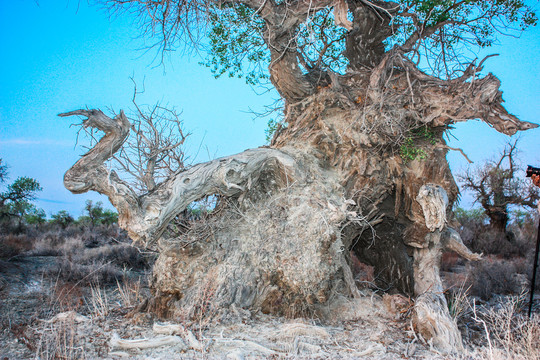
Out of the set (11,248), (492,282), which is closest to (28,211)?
(11,248)

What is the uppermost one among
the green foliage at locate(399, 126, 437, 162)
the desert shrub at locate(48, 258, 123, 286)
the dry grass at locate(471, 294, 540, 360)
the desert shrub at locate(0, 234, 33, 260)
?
the green foliage at locate(399, 126, 437, 162)

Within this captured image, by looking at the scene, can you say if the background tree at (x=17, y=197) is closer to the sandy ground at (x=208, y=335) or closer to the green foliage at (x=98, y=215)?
the green foliage at (x=98, y=215)

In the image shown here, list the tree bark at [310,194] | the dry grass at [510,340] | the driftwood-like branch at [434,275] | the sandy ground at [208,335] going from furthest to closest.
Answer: the tree bark at [310,194] < the driftwood-like branch at [434,275] < the sandy ground at [208,335] < the dry grass at [510,340]

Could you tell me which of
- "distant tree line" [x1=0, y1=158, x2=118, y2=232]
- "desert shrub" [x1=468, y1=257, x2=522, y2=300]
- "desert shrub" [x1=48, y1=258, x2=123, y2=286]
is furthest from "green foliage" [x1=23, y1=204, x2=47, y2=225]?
"desert shrub" [x1=468, y1=257, x2=522, y2=300]

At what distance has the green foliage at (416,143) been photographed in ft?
23.5

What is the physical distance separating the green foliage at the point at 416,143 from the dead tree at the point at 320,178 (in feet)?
0.08

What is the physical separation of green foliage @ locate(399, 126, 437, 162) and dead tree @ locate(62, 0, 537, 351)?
0.03 meters

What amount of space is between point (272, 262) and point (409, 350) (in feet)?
7.69

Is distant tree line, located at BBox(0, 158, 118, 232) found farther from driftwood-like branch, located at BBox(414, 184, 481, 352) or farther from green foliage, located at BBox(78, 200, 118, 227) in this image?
driftwood-like branch, located at BBox(414, 184, 481, 352)

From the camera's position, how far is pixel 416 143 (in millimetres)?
7332

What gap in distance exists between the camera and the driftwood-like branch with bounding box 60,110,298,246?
16.8 ft

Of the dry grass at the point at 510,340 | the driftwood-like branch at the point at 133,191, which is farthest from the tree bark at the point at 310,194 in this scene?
the dry grass at the point at 510,340

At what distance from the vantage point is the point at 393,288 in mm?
8344

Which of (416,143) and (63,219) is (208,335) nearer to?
(416,143)
